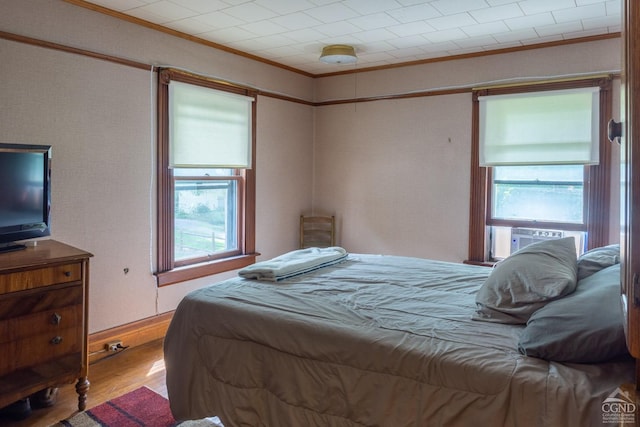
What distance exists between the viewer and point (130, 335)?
347 cm

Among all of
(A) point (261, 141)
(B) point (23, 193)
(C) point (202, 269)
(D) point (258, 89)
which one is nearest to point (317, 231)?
(A) point (261, 141)

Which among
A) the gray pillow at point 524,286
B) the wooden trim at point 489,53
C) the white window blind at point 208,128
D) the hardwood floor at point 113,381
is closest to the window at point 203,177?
the white window blind at point 208,128

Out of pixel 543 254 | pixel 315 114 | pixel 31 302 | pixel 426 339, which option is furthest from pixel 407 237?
pixel 31 302

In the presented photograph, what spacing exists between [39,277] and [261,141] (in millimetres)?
2574

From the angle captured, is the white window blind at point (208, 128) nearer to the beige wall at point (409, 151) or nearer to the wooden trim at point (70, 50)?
the wooden trim at point (70, 50)

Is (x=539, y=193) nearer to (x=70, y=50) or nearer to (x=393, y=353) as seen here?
(x=393, y=353)

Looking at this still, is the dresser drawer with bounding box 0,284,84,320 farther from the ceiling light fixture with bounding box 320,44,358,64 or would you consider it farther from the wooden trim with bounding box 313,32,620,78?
the wooden trim with bounding box 313,32,620,78

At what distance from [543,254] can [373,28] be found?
7.31 ft

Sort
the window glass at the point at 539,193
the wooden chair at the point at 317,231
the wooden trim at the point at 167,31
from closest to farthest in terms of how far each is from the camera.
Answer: the wooden trim at the point at 167,31
the window glass at the point at 539,193
the wooden chair at the point at 317,231

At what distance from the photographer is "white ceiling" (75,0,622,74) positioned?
3.05m

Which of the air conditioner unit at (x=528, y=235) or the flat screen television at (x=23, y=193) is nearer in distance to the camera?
the flat screen television at (x=23, y=193)

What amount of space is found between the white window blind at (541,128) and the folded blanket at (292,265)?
6.06 ft

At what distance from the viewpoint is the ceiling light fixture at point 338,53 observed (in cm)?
400

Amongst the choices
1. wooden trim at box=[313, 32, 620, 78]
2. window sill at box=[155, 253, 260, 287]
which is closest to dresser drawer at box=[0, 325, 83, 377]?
window sill at box=[155, 253, 260, 287]
